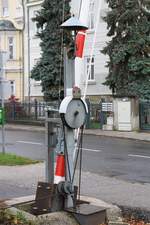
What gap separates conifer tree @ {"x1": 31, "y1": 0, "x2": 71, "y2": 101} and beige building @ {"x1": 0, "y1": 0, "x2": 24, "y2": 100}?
34.0ft

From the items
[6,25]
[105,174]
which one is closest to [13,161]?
[105,174]

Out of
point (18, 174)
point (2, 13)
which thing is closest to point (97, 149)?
point (18, 174)

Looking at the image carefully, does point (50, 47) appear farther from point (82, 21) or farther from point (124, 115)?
point (82, 21)

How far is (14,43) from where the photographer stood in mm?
48219

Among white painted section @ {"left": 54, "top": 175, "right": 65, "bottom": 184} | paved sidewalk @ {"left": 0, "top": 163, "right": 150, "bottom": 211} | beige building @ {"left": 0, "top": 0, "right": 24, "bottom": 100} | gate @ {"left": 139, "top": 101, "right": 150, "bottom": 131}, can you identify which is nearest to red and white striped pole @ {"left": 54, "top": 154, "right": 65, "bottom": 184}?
white painted section @ {"left": 54, "top": 175, "right": 65, "bottom": 184}

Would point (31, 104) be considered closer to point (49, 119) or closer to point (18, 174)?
point (18, 174)

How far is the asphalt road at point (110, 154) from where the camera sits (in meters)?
13.1

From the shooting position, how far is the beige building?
155ft

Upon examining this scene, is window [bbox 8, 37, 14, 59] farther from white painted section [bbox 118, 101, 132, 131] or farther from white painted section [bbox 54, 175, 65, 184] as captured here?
white painted section [bbox 54, 175, 65, 184]

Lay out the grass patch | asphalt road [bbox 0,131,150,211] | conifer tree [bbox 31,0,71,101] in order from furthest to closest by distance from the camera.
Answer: conifer tree [bbox 31,0,71,101] → the grass patch → asphalt road [bbox 0,131,150,211]

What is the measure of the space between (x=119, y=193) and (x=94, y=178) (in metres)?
1.88

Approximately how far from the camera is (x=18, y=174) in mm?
12695

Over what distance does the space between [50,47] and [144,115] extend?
11907mm

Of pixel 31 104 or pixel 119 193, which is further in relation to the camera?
pixel 31 104
